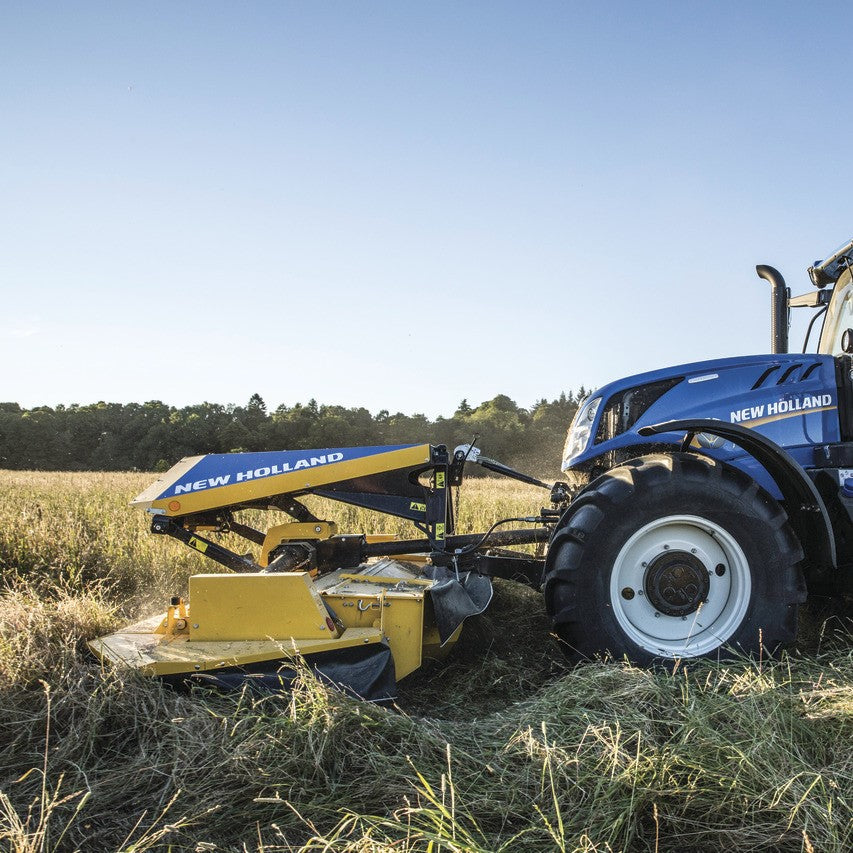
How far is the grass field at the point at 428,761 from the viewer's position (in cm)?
229

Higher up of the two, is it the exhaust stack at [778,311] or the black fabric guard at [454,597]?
the exhaust stack at [778,311]

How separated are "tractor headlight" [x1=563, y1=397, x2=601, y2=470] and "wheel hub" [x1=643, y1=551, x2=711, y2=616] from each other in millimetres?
952

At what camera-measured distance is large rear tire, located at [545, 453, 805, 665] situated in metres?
3.61

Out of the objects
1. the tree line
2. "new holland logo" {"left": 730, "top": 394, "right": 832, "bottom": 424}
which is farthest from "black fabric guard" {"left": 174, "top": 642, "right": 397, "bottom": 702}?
the tree line

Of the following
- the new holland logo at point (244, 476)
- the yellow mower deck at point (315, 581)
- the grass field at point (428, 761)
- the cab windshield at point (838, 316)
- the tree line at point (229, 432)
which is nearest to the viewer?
the grass field at point (428, 761)

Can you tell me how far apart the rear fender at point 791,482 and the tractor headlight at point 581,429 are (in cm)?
59

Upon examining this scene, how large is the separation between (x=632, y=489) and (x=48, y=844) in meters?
2.74

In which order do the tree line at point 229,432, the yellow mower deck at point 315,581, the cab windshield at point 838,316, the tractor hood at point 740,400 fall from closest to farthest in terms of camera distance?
the yellow mower deck at point 315,581, the tractor hood at point 740,400, the cab windshield at point 838,316, the tree line at point 229,432

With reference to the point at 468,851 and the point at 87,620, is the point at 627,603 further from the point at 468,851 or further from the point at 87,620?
the point at 87,620

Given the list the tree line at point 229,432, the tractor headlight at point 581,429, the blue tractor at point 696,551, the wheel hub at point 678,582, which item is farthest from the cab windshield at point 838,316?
the tree line at point 229,432

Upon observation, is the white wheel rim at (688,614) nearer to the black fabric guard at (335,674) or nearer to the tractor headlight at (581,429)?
the tractor headlight at (581,429)

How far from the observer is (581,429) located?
457 centimetres

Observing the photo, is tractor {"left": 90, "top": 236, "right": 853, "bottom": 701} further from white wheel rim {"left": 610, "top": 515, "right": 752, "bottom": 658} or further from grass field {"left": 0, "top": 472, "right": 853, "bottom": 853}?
grass field {"left": 0, "top": 472, "right": 853, "bottom": 853}

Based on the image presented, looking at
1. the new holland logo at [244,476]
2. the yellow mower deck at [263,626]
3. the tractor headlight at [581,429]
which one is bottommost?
the yellow mower deck at [263,626]
